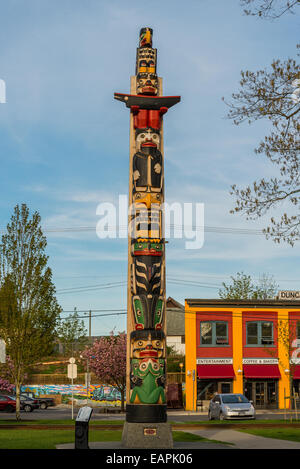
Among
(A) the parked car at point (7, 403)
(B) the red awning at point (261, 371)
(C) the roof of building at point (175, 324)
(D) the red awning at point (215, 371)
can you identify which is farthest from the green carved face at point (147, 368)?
(C) the roof of building at point (175, 324)

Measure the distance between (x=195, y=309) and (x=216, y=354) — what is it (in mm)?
4027

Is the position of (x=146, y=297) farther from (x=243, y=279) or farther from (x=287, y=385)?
(x=243, y=279)

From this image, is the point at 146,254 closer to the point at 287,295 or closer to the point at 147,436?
the point at 147,436

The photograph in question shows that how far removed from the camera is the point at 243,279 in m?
78.6

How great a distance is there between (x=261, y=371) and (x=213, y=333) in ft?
16.4

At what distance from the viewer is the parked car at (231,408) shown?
31391 millimetres

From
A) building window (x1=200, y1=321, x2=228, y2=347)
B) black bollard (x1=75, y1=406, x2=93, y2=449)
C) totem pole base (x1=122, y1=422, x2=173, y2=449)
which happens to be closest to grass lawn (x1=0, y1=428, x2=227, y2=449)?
totem pole base (x1=122, y1=422, x2=173, y2=449)

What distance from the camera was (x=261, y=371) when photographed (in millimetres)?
50062

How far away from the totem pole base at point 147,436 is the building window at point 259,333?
35162 millimetres

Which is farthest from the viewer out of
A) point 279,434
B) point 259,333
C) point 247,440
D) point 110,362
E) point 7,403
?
point 259,333

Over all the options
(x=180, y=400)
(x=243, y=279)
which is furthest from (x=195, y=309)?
(x=243, y=279)

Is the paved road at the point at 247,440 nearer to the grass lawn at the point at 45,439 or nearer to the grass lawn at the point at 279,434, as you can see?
the grass lawn at the point at 279,434

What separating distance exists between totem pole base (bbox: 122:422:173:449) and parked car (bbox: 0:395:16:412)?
33.6 meters

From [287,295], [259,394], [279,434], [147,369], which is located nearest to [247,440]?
[279,434]
